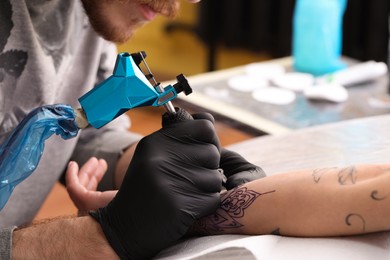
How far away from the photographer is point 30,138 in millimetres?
861

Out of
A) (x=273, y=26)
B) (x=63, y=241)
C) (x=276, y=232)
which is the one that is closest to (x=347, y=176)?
(x=276, y=232)

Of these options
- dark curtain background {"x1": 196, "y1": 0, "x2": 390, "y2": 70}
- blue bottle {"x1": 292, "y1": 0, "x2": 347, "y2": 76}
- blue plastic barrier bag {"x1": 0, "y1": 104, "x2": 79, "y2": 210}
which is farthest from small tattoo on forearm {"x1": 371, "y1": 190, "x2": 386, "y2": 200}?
dark curtain background {"x1": 196, "y1": 0, "x2": 390, "y2": 70}

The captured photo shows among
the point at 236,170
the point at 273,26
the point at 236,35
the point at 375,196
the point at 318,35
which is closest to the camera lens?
the point at 375,196

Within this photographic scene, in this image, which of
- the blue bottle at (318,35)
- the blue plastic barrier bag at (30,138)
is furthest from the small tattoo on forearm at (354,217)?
the blue bottle at (318,35)

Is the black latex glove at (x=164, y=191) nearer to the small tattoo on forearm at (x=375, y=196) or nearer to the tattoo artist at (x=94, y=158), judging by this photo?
the tattoo artist at (x=94, y=158)

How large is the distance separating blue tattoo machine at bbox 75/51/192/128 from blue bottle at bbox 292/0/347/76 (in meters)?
1.00

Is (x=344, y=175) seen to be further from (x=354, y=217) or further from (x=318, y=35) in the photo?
(x=318, y=35)

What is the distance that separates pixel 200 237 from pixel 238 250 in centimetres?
11

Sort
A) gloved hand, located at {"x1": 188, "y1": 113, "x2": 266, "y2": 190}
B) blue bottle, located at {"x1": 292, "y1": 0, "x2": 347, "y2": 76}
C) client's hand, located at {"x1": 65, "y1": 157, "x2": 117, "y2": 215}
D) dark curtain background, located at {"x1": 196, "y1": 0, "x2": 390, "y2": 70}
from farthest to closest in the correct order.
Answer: dark curtain background, located at {"x1": 196, "y1": 0, "x2": 390, "y2": 70}, blue bottle, located at {"x1": 292, "y1": 0, "x2": 347, "y2": 76}, client's hand, located at {"x1": 65, "y1": 157, "x2": 117, "y2": 215}, gloved hand, located at {"x1": 188, "y1": 113, "x2": 266, "y2": 190}

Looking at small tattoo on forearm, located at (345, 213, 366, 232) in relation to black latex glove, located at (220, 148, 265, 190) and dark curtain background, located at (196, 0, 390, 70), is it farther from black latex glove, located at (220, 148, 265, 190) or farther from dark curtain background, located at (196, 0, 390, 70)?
dark curtain background, located at (196, 0, 390, 70)

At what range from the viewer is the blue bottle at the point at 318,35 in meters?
1.77

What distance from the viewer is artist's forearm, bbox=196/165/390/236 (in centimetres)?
78

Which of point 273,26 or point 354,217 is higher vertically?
point 354,217

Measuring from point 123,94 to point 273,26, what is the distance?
236cm
